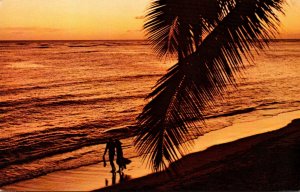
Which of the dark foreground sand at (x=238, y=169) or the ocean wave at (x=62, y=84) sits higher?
the ocean wave at (x=62, y=84)

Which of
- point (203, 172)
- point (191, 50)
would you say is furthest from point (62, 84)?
point (191, 50)

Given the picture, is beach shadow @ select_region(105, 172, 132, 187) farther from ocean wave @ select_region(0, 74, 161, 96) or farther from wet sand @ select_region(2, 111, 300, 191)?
ocean wave @ select_region(0, 74, 161, 96)

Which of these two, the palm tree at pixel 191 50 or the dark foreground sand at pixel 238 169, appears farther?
the dark foreground sand at pixel 238 169

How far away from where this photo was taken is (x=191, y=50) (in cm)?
256

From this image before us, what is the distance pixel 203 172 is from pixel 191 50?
439 cm

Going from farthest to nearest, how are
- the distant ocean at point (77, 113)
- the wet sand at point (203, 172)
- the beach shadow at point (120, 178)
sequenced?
the distant ocean at point (77, 113), the beach shadow at point (120, 178), the wet sand at point (203, 172)

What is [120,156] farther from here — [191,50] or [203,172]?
[191,50]

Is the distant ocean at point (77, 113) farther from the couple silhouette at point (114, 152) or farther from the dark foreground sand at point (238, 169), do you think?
the dark foreground sand at point (238, 169)

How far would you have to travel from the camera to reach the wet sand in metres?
5.79

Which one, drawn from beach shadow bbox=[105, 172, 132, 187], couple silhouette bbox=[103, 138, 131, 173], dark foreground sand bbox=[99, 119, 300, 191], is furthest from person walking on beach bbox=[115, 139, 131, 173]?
dark foreground sand bbox=[99, 119, 300, 191]

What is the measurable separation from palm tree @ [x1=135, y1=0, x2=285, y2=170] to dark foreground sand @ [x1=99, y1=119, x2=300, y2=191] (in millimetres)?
1559

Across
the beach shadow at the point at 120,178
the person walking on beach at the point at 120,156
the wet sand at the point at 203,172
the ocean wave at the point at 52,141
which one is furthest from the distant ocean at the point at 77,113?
the beach shadow at the point at 120,178

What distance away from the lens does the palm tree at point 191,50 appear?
2420 millimetres

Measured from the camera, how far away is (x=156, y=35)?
8.50ft
